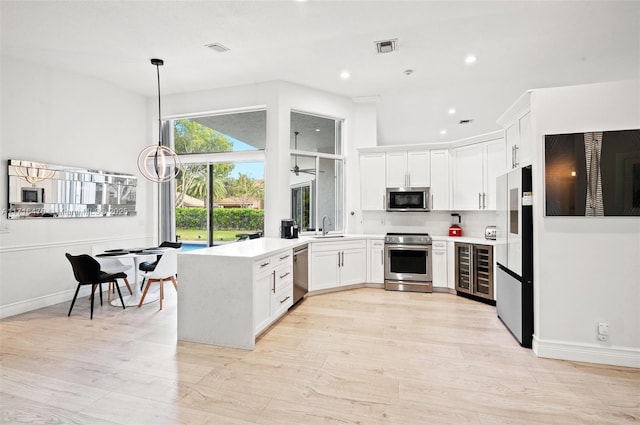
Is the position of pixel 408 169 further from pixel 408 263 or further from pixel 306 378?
pixel 306 378

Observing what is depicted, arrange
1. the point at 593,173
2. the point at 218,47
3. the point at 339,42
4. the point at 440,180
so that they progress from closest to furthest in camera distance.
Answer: the point at 593,173
the point at 339,42
the point at 218,47
the point at 440,180

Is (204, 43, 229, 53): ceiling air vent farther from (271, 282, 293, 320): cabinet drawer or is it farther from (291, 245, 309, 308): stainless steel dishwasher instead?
(271, 282, 293, 320): cabinet drawer

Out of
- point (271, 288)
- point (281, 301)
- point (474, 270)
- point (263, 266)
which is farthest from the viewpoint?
point (474, 270)

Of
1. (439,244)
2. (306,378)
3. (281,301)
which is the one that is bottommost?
(306,378)

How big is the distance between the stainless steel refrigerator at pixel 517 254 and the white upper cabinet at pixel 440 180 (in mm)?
1679

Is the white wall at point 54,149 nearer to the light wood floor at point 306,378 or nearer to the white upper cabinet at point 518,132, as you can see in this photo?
the light wood floor at point 306,378

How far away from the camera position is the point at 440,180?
5.34m

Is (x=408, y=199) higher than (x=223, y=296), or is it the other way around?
(x=408, y=199)

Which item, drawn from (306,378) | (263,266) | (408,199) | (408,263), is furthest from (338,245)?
(306,378)

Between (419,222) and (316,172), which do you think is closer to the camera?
(316,172)

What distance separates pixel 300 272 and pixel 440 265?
2312mm

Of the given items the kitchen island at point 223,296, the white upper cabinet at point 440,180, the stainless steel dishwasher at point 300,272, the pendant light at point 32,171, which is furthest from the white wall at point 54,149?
the white upper cabinet at point 440,180

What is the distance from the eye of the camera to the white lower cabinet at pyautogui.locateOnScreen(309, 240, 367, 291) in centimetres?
477

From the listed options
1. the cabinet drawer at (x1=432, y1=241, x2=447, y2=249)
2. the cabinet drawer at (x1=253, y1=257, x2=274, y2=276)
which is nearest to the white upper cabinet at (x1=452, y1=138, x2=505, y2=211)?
the cabinet drawer at (x1=432, y1=241, x2=447, y2=249)
